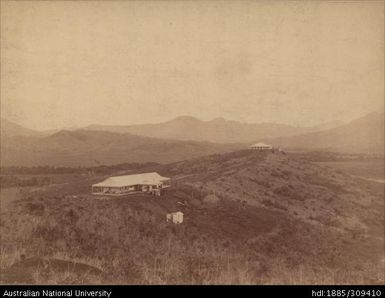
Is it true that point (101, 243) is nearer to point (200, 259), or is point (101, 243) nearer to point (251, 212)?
point (200, 259)

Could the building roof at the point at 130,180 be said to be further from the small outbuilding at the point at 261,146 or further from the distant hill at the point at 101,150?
the small outbuilding at the point at 261,146

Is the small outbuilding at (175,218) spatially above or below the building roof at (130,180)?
below

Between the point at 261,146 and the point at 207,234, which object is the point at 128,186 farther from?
the point at 261,146

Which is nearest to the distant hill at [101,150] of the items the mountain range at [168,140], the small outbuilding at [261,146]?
the mountain range at [168,140]

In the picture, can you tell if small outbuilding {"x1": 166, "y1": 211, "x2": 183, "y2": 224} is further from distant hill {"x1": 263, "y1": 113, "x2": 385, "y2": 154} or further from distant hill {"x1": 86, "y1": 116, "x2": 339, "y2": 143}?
distant hill {"x1": 86, "y1": 116, "x2": 339, "y2": 143}

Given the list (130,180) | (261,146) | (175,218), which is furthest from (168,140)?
(175,218)

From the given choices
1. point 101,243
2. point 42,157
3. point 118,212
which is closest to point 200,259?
point 101,243
